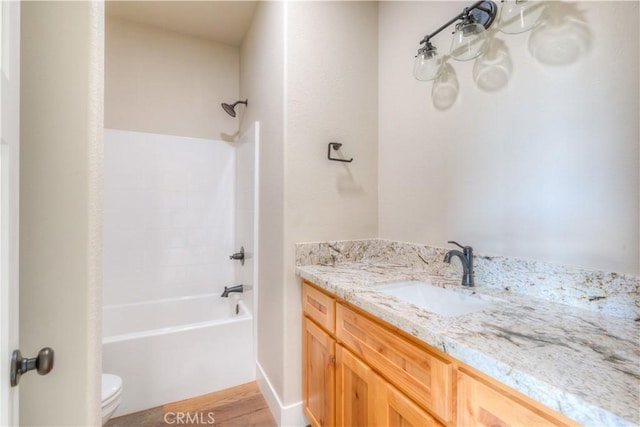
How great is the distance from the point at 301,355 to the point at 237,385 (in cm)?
71

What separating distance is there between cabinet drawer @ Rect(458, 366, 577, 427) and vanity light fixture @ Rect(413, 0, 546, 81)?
1.20m

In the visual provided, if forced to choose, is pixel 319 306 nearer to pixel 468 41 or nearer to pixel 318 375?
pixel 318 375

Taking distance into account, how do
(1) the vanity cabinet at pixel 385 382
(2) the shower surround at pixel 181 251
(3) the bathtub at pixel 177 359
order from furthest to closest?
(2) the shower surround at pixel 181 251 → (3) the bathtub at pixel 177 359 → (1) the vanity cabinet at pixel 385 382

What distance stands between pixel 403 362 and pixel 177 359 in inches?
61.5

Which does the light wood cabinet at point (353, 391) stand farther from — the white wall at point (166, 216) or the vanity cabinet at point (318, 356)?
the white wall at point (166, 216)

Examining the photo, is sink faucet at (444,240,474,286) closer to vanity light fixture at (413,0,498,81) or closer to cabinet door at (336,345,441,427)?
cabinet door at (336,345,441,427)

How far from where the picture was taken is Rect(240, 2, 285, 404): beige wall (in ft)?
5.17

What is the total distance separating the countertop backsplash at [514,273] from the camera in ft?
2.78

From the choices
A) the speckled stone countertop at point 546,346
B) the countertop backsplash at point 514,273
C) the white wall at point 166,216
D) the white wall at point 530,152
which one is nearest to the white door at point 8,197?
the speckled stone countertop at point 546,346

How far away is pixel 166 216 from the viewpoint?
2.42m

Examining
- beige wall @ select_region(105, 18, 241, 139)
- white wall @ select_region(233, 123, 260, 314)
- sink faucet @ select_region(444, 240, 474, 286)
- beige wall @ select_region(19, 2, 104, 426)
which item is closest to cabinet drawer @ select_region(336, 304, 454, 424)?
sink faucet @ select_region(444, 240, 474, 286)

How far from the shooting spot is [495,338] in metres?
0.70

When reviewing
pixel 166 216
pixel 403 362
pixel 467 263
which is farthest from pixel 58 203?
pixel 166 216

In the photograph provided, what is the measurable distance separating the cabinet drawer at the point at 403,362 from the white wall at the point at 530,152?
62 cm
